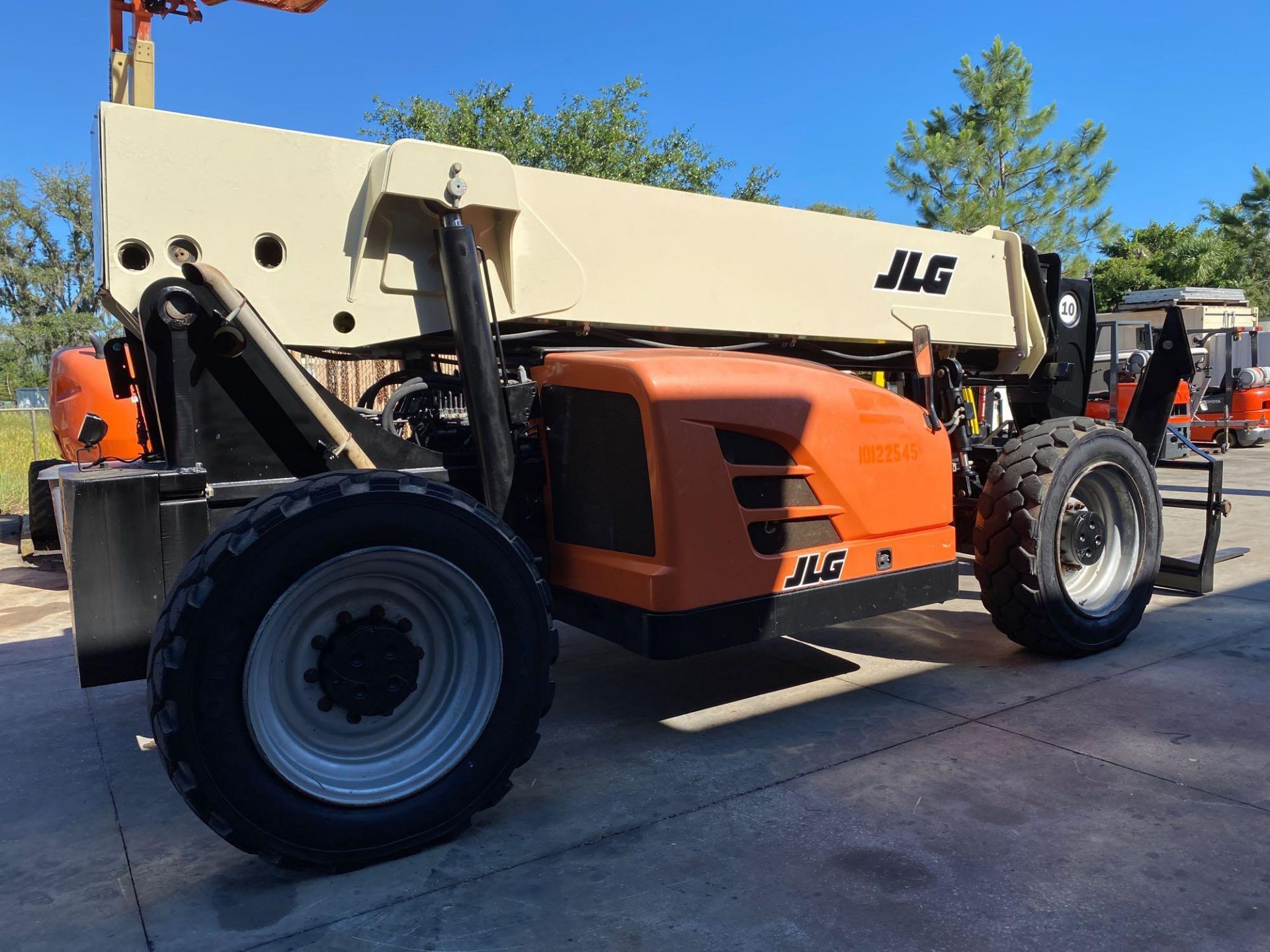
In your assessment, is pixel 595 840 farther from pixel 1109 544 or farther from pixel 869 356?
pixel 1109 544

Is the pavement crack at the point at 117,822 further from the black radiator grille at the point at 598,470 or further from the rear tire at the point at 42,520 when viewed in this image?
the rear tire at the point at 42,520

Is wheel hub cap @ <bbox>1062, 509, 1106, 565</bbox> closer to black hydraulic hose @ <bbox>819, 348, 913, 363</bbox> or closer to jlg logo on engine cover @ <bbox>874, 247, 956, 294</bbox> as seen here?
black hydraulic hose @ <bbox>819, 348, 913, 363</bbox>

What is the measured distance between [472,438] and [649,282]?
1.08 metres

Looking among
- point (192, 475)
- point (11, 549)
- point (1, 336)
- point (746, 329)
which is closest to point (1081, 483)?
point (746, 329)

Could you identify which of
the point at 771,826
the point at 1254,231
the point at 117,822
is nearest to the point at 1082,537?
the point at 771,826

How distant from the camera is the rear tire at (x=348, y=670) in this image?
9.20ft

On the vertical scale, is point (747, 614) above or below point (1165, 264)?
below

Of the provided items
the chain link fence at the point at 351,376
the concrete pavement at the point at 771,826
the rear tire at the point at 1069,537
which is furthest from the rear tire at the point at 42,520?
the rear tire at the point at 1069,537

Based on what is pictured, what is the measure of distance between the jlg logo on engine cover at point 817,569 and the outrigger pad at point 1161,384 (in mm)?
3277

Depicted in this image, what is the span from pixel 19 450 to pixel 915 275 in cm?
1846

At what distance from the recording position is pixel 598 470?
3.80 metres

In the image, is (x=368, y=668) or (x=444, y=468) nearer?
(x=368, y=668)

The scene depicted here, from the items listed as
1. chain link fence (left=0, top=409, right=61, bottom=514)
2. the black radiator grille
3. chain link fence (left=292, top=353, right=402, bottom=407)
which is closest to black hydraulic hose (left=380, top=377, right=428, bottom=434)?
the black radiator grille

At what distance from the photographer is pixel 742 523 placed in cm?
382
